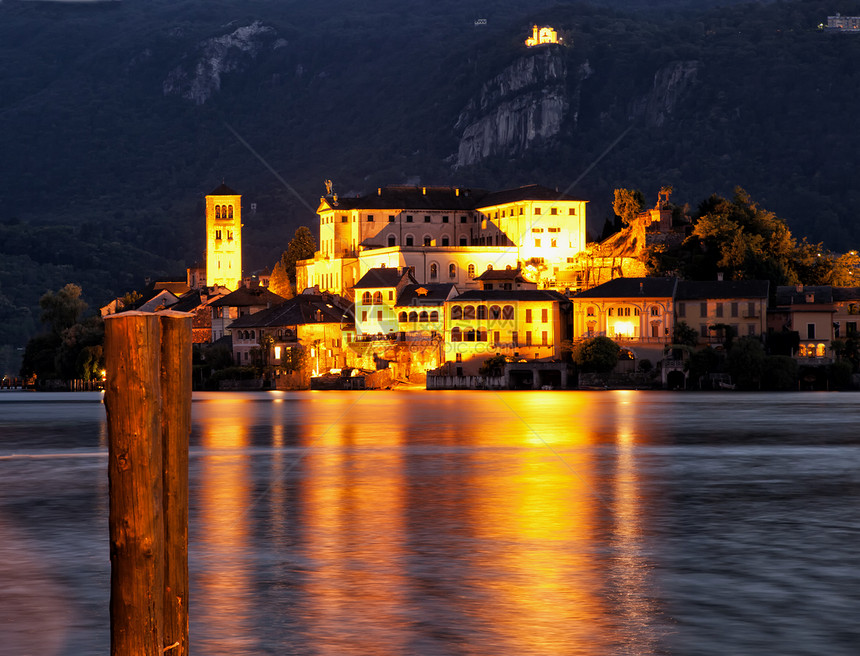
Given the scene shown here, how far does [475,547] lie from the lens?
23.8 m

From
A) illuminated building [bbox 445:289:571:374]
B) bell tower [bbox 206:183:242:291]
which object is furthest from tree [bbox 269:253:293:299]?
illuminated building [bbox 445:289:571:374]

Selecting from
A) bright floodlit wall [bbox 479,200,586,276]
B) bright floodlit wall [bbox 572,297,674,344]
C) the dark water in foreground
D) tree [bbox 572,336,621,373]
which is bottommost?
the dark water in foreground

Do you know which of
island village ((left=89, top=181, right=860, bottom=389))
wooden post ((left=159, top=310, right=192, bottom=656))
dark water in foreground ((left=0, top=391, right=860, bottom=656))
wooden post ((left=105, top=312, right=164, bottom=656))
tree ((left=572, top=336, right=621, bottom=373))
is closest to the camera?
wooden post ((left=105, top=312, right=164, bottom=656))

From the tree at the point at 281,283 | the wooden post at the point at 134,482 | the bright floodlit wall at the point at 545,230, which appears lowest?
the wooden post at the point at 134,482

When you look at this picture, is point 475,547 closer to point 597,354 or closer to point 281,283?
point 597,354

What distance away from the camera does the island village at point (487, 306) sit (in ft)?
366

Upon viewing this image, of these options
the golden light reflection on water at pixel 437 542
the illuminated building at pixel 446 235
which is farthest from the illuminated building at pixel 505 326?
the golden light reflection on water at pixel 437 542

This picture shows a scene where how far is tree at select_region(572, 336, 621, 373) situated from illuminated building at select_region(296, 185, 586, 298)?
21779 mm

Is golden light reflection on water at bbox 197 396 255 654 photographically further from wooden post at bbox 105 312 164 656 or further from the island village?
the island village

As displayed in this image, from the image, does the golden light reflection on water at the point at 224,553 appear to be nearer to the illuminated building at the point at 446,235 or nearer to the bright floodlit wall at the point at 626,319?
the bright floodlit wall at the point at 626,319

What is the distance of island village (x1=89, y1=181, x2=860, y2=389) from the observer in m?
112

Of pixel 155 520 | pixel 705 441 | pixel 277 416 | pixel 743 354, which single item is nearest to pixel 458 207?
pixel 743 354

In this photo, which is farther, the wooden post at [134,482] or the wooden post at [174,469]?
the wooden post at [174,469]

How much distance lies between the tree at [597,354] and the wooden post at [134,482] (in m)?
100
